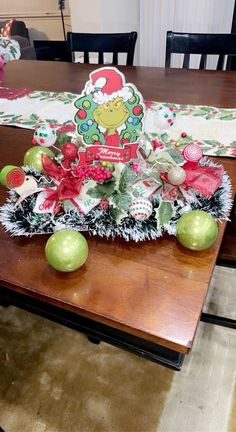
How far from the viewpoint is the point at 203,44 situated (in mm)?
1518

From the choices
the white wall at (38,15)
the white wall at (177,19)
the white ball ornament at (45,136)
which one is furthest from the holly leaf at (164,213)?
the white wall at (38,15)

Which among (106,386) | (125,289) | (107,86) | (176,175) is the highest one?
(107,86)

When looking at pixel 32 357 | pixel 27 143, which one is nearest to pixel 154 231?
pixel 27 143

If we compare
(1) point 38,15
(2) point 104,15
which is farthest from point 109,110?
(1) point 38,15

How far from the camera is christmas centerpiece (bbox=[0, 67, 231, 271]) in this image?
22.8 inches

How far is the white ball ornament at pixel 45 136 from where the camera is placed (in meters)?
0.74

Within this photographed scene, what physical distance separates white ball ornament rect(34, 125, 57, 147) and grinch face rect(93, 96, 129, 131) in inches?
6.2

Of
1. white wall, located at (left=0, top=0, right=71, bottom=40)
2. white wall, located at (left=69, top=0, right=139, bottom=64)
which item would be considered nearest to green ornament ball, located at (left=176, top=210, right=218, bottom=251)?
white wall, located at (left=69, top=0, right=139, bottom=64)

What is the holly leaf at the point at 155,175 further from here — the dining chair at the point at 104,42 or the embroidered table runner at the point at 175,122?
the dining chair at the point at 104,42

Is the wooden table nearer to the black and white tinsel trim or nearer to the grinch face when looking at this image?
the black and white tinsel trim

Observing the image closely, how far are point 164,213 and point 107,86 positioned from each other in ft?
0.86

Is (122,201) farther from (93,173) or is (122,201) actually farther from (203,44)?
(203,44)

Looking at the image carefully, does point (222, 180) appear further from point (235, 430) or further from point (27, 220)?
point (235, 430)

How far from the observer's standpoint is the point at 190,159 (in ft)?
2.01
